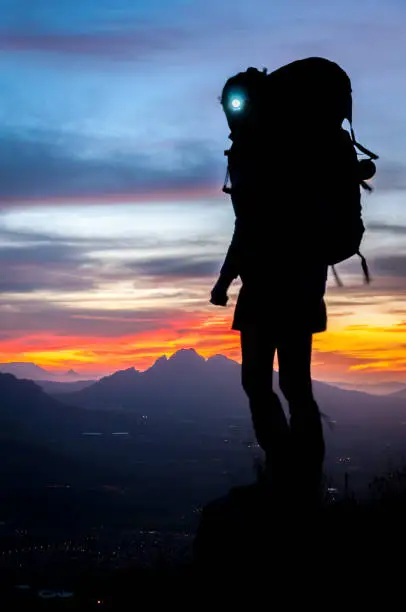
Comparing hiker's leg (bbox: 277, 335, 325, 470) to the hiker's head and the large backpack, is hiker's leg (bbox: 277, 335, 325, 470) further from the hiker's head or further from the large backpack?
the hiker's head

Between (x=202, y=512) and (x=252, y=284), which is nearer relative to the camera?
(x=252, y=284)

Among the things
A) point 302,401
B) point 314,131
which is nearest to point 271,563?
point 302,401

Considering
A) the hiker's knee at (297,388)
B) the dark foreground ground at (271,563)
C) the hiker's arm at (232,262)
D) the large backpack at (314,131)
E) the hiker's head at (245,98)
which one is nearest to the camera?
the dark foreground ground at (271,563)

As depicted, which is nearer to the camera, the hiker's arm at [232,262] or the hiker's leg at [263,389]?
the hiker's leg at [263,389]

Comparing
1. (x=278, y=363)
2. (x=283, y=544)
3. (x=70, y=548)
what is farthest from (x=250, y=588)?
(x=70, y=548)

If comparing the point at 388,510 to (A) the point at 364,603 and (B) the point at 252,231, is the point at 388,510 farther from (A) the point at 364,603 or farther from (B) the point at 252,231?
(B) the point at 252,231

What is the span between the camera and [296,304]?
6391mm

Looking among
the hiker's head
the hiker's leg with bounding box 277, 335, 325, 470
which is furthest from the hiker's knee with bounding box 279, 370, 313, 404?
the hiker's head

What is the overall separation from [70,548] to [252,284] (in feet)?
474

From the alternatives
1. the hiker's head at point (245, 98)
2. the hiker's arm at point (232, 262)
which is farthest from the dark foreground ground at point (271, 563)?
the hiker's head at point (245, 98)

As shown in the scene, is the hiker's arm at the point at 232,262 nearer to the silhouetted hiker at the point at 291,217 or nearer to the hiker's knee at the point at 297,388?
the silhouetted hiker at the point at 291,217

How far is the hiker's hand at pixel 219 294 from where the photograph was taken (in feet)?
22.3

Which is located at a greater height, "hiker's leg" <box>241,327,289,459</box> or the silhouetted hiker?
the silhouetted hiker

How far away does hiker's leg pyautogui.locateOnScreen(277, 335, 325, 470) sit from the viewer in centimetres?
645
